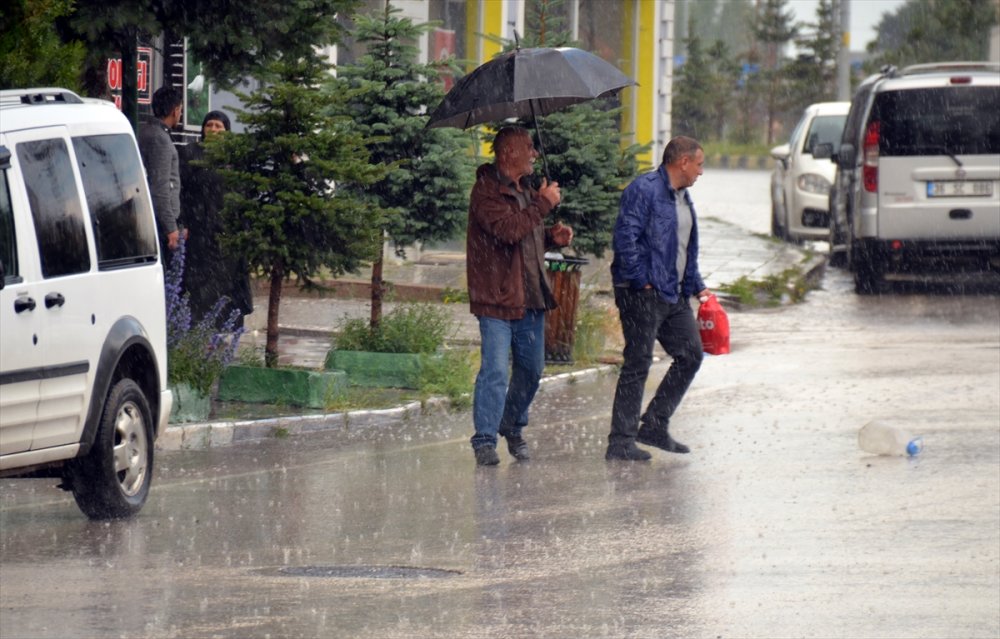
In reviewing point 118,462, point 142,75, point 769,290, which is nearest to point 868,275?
point 769,290

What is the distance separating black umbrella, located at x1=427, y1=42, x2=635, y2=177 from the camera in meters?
10.9

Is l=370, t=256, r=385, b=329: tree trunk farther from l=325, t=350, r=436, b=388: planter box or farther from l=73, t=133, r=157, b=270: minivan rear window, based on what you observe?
l=73, t=133, r=157, b=270: minivan rear window

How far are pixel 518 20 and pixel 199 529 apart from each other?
1777 cm

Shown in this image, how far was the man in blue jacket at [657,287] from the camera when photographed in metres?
10.9

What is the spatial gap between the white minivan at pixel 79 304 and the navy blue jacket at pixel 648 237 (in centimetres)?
259

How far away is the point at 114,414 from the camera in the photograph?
9.05 m

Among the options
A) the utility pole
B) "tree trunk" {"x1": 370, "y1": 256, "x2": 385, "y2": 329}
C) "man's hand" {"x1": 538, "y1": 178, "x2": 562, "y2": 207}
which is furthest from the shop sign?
the utility pole

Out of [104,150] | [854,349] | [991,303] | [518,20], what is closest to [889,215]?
[991,303]

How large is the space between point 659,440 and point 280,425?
91.9 inches

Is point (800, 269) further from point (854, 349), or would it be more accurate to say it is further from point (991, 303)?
point (854, 349)

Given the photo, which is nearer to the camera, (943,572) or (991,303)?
(943,572)

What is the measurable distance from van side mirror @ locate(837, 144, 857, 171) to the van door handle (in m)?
14.7

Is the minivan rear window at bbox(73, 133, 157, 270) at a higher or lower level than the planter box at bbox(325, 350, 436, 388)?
higher

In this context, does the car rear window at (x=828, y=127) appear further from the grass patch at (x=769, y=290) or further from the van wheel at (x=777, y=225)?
the grass patch at (x=769, y=290)
